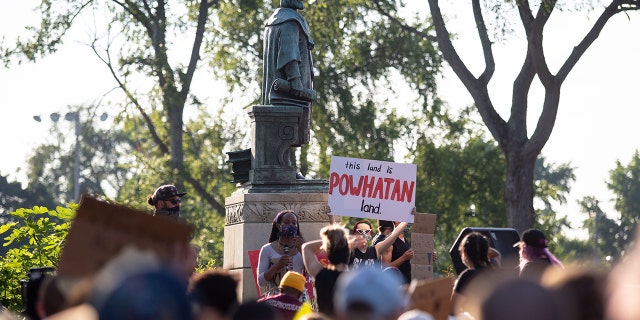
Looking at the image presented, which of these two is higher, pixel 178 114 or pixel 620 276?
pixel 178 114

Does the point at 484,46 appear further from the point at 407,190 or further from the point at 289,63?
the point at 407,190

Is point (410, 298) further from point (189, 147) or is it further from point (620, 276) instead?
point (189, 147)

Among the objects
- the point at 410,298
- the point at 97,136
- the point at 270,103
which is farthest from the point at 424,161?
the point at 97,136

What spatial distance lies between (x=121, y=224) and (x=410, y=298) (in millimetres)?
1456

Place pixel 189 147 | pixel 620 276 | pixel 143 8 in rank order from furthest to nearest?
1. pixel 189 147
2. pixel 143 8
3. pixel 620 276

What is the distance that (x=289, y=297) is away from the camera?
8750mm

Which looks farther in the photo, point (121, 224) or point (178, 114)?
point (178, 114)

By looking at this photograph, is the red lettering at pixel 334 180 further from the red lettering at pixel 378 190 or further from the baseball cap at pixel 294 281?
the baseball cap at pixel 294 281

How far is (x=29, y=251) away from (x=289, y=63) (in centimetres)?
322

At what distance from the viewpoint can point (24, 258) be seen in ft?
48.2

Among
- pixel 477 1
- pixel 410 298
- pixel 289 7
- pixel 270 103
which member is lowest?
pixel 410 298

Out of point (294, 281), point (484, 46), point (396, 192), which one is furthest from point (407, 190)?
point (484, 46)

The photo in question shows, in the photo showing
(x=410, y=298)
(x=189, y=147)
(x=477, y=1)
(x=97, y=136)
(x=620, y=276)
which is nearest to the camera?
(x=620, y=276)

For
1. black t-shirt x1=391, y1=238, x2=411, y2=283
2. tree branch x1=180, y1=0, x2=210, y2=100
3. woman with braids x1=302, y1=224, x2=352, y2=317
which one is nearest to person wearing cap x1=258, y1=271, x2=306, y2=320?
woman with braids x1=302, y1=224, x2=352, y2=317
